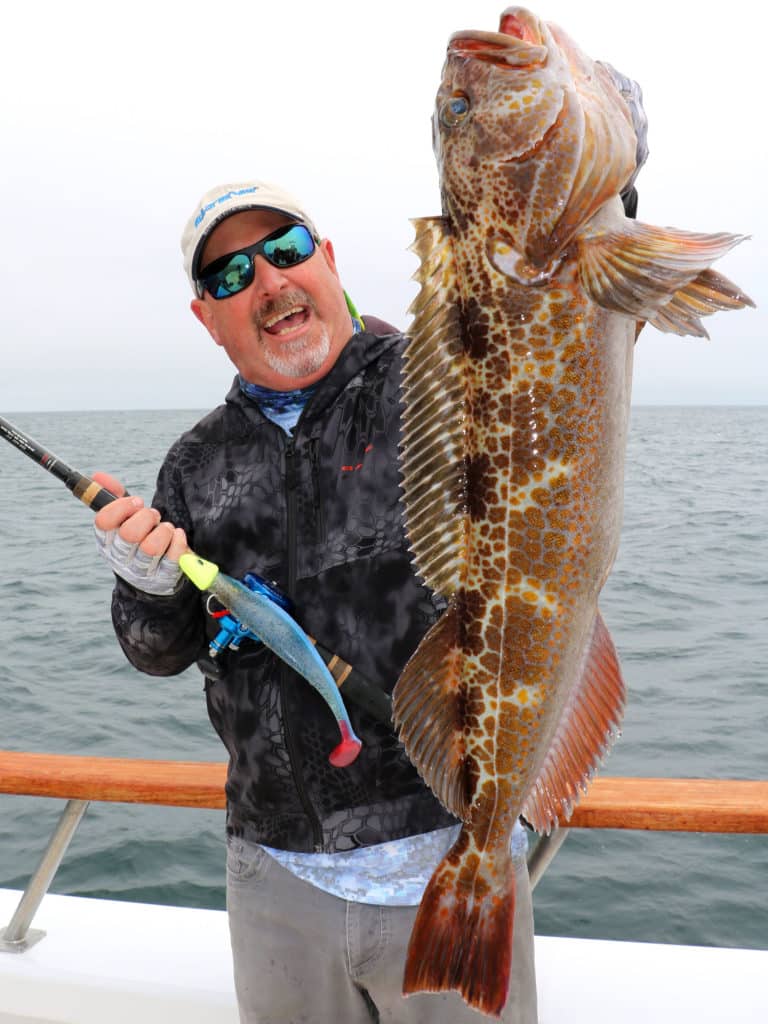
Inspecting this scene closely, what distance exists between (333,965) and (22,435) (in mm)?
1865

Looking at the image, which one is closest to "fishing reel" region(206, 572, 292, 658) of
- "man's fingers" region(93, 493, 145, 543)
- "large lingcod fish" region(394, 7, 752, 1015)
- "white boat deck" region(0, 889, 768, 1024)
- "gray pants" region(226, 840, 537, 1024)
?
"man's fingers" region(93, 493, 145, 543)

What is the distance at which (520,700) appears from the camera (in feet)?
5.75

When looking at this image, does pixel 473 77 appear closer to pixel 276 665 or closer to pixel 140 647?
pixel 276 665

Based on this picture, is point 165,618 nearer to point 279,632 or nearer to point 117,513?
point 117,513

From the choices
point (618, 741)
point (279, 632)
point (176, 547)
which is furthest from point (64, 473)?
point (618, 741)

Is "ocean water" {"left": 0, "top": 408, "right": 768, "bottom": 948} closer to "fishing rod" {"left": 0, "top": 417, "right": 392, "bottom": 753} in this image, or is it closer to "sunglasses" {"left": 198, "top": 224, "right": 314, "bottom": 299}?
"fishing rod" {"left": 0, "top": 417, "right": 392, "bottom": 753}

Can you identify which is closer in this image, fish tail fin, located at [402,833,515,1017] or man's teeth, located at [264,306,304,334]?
fish tail fin, located at [402,833,515,1017]

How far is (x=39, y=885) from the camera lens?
3377 mm

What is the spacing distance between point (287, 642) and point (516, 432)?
35.2 inches

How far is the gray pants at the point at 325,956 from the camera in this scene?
7.77 ft

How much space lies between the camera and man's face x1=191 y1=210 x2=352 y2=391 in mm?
2621

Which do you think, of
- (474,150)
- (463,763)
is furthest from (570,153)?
(463,763)

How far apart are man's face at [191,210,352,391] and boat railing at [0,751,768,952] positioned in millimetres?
1435

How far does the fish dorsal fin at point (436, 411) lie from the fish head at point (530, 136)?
3.6 inches
